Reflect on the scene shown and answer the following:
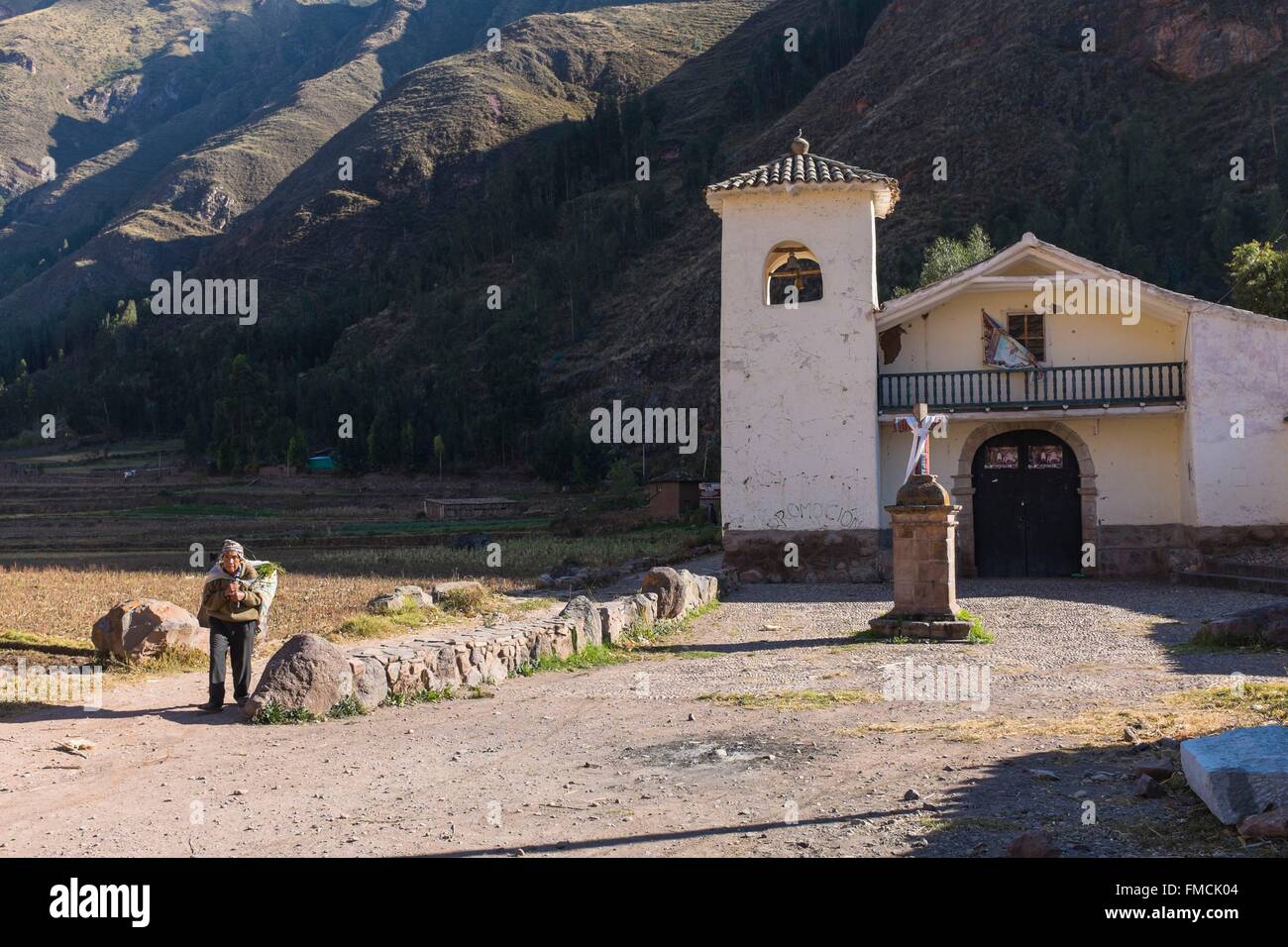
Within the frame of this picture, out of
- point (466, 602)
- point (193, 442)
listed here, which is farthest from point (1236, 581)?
point (193, 442)

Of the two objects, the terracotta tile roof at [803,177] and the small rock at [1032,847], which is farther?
the terracotta tile roof at [803,177]

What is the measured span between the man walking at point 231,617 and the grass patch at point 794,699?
13.9 feet

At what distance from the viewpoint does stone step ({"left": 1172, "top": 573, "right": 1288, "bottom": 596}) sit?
20922 mm

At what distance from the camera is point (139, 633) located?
46.3 ft

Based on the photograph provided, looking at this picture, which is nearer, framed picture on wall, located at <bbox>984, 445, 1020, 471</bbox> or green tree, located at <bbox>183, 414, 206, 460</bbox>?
framed picture on wall, located at <bbox>984, 445, 1020, 471</bbox>

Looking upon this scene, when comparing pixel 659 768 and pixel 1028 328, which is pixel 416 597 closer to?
pixel 659 768

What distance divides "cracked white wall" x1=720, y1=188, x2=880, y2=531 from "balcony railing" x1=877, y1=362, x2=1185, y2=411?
1059mm

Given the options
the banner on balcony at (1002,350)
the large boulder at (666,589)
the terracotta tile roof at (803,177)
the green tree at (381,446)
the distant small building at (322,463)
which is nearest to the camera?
the large boulder at (666,589)

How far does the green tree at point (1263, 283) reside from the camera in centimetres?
3144

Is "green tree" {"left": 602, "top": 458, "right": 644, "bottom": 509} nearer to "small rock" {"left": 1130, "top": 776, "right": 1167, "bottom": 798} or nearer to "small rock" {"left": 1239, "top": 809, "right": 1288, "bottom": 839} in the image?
"small rock" {"left": 1130, "top": 776, "right": 1167, "bottom": 798}

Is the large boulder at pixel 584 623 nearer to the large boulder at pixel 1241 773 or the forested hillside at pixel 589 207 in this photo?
the large boulder at pixel 1241 773
